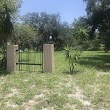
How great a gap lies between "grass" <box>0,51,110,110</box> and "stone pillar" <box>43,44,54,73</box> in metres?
0.40

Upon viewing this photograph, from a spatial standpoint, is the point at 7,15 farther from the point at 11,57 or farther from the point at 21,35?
the point at 21,35

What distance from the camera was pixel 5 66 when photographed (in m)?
12.1

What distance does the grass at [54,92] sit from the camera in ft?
25.1

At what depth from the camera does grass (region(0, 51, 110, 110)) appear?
25.1ft

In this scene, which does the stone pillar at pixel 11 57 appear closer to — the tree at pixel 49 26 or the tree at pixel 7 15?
the tree at pixel 7 15

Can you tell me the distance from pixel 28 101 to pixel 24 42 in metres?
15.6

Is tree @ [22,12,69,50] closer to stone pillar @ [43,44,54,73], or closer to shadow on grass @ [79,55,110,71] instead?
shadow on grass @ [79,55,110,71]

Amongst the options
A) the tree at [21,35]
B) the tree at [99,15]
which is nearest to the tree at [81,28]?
the tree at [99,15]

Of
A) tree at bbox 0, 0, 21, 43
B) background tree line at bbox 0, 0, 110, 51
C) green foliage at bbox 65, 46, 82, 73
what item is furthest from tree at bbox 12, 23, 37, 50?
green foliage at bbox 65, 46, 82, 73

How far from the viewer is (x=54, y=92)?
27.6 feet

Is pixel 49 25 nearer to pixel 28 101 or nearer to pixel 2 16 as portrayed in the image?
pixel 2 16

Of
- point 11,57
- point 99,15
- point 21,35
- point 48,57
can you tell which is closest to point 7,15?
point 11,57

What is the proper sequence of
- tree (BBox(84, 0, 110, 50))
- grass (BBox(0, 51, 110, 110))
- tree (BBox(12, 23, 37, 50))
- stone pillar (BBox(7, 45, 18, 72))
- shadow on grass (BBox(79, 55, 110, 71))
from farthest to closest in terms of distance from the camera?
tree (BBox(84, 0, 110, 50)), tree (BBox(12, 23, 37, 50)), shadow on grass (BBox(79, 55, 110, 71)), stone pillar (BBox(7, 45, 18, 72)), grass (BBox(0, 51, 110, 110))

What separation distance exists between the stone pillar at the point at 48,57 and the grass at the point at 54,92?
40cm
